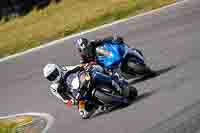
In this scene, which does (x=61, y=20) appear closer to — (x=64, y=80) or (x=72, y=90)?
(x=64, y=80)

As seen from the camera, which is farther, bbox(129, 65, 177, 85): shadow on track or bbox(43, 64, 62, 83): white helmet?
bbox(129, 65, 177, 85): shadow on track

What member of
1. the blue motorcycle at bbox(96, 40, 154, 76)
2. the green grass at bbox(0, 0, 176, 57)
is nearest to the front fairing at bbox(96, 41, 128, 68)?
the blue motorcycle at bbox(96, 40, 154, 76)

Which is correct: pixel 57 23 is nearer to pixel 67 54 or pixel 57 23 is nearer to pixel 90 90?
pixel 67 54

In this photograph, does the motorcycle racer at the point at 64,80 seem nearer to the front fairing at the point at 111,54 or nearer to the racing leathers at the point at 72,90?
the racing leathers at the point at 72,90

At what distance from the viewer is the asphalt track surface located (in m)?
12.5

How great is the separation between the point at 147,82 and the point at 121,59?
0.84 metres

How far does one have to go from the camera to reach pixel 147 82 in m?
15.7

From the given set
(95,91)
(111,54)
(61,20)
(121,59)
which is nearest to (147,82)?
(121,59)

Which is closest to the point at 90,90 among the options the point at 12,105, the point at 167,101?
the point at 167,101

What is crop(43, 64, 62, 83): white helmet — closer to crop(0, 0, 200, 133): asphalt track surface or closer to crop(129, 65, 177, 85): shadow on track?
crop(0, 0, 200, 133): asphalt track surface

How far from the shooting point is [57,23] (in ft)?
96.6

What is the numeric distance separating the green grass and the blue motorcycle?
10.4m

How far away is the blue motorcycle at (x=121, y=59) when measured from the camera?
627 inches

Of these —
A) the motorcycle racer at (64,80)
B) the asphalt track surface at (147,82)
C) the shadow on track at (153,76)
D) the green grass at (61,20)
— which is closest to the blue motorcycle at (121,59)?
the shadow on track at (153,76)
